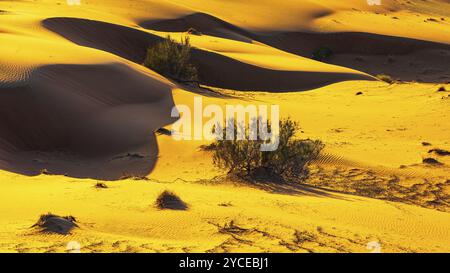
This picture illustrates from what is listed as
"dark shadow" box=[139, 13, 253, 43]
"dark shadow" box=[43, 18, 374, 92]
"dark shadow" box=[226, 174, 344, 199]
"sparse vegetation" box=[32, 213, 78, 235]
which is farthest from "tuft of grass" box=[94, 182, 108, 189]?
"dark shadow" box=[139, 13, 253, 43]

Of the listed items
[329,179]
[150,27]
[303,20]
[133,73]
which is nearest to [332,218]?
[329,179]

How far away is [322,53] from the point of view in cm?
3042

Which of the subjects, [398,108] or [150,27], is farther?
[150,27]

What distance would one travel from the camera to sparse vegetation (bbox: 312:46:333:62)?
30.2 m

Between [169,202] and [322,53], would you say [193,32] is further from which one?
[169,202]

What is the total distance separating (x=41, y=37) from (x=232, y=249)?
13416mm

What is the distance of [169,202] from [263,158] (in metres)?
2.91

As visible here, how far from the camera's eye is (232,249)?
6574mm

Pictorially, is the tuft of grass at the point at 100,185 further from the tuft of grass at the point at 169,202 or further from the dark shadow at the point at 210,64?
the dark shadow at the point at 210,64

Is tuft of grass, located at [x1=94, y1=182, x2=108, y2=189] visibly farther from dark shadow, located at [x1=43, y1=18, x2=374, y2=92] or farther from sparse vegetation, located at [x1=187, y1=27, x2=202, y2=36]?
sparse vegetation, located at [x1=187, y1=27, x2=202, y2=36]

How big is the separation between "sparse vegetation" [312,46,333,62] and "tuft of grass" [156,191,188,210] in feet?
73.8

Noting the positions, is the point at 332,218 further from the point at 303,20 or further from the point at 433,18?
the point at 433,18

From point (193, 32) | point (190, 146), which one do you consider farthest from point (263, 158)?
point (193, 32)
